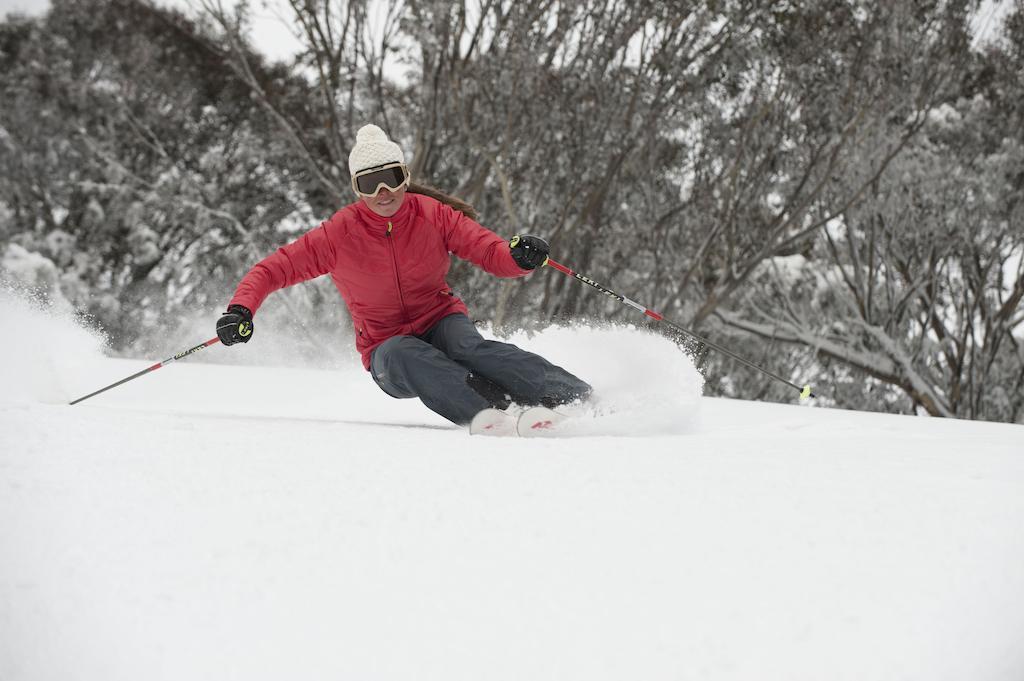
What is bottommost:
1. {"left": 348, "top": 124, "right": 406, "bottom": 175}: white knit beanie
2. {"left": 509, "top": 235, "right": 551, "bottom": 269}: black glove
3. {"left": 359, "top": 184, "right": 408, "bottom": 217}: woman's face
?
{"left": 509, "top": 235, "right": 551, "bottom": 269}: black glove

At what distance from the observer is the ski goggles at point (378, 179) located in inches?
143

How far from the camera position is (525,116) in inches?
442

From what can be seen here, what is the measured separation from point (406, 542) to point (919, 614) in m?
0.89

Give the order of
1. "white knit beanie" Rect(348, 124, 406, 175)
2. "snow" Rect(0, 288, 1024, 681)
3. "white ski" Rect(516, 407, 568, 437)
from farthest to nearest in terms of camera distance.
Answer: "white knit beanie" Rect(348, 124, 406, 175) → "white ski" Rect(516, 407, 568, 437) → "snow" Rect(0, 288, 1024, 681)

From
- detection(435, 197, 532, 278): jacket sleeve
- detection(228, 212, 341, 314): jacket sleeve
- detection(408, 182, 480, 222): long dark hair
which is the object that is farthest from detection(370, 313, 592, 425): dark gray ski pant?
detection(408, 182, 480, 222): long dark hair

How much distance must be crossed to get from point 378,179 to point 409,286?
1.59 feet

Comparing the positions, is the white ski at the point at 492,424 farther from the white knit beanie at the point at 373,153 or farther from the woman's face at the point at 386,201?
the white knit beanie at the point at 373,153

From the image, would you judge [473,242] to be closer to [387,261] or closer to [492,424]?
[387,261]

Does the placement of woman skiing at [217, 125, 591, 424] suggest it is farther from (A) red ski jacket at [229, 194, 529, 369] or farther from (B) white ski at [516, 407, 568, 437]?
(B) white ski at [516, 407, 568, 437]

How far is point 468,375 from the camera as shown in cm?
364

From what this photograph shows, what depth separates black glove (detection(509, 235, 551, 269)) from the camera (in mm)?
3604

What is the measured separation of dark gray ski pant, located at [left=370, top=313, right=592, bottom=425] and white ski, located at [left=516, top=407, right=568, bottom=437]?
324mm

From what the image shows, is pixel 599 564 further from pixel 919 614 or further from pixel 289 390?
pixel 289 390

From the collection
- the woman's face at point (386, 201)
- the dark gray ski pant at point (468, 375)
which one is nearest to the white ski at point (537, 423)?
the dark gray ski pant at point (468, 375)
